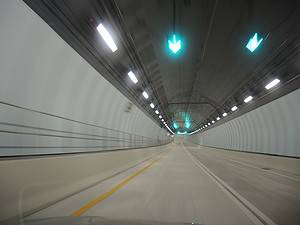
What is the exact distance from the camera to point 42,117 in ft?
34.3

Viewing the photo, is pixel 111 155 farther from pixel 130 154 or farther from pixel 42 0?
pixel 42 0

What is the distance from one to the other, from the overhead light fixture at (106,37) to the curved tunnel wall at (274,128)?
11.1 meters

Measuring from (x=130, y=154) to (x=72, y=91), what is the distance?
850 cm

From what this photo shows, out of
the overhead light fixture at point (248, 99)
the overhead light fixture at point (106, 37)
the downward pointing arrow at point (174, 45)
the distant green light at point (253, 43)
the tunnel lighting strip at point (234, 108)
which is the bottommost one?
the overhead light fixture at point (106, 37)

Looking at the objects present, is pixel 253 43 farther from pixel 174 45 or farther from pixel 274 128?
pixel 274 128

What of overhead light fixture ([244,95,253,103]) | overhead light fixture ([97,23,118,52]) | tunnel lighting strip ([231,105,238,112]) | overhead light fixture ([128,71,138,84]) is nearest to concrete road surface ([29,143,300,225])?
overhead light fixture ([97,23,118,52])

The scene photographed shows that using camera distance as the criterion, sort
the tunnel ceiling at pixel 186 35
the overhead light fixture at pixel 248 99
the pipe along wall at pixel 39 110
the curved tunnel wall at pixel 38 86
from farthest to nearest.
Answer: the overhead light fixture at pixel 248 99 < the tunnel ceiling at pixel 186 35 < the curved tunnel wall at pixel 38 86 < the pipe along wall at pixel 39 110

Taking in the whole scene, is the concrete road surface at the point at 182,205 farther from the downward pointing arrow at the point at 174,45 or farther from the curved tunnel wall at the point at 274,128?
the curved tunnel wall at the point at 274,128

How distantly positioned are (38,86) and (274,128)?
1867 cm

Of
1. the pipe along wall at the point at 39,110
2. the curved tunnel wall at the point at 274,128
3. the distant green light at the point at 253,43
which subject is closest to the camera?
the pipe along wall at the point at 39,110

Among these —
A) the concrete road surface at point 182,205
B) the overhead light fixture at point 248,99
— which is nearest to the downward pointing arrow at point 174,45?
the concrete road surface at point 182,205

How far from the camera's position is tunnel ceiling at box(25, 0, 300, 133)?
10125 millimetres

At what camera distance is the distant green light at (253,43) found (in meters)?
13.1

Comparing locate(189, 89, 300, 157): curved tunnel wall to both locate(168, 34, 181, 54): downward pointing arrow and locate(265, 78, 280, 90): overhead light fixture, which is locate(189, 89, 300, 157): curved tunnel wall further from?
locate(168, 34, 181, 54): downward pointing arrow
